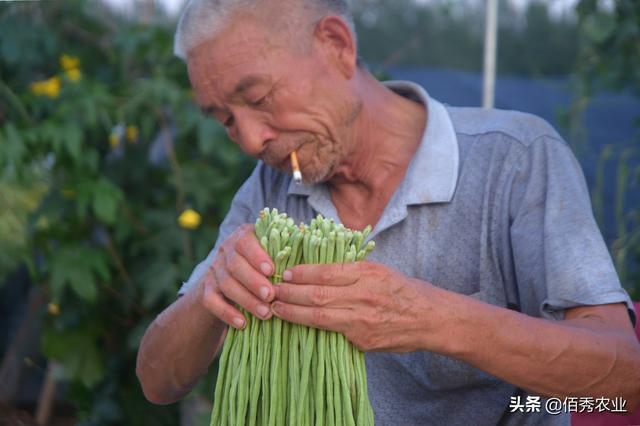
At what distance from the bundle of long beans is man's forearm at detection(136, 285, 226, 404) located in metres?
0.27

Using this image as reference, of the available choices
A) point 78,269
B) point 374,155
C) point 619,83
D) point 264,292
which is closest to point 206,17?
point 374,155

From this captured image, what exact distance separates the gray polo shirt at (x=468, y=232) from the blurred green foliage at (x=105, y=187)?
1.62m

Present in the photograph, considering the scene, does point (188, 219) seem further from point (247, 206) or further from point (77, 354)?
point (247, 206)

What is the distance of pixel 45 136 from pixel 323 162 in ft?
6.36

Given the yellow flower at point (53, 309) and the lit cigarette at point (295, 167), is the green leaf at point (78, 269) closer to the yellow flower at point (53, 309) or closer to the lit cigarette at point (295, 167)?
the yellow flower at point (53, 309)

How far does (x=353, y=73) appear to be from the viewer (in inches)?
92.7

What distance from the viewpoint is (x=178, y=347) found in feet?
7.39

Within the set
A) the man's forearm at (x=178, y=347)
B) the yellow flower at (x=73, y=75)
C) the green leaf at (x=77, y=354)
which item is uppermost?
the yellow flower at (x=73, y=75)

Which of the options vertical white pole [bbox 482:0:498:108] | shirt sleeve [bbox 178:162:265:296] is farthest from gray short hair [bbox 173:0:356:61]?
vertical white pole [bbox 482:0:498:108]

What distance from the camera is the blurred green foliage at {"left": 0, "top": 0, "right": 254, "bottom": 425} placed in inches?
156

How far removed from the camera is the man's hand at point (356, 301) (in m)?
1.84

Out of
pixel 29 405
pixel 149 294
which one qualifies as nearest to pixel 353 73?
pixel 149 294

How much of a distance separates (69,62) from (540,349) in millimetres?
3097

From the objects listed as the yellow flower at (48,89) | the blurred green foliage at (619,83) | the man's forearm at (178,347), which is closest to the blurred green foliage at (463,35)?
the blurred green foliage at (619,83)
